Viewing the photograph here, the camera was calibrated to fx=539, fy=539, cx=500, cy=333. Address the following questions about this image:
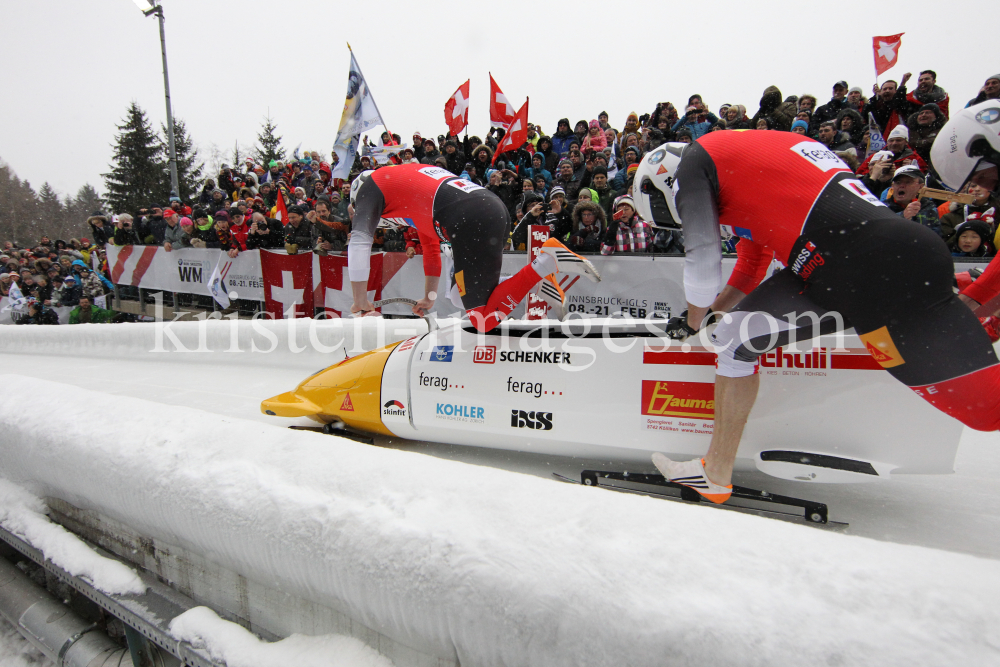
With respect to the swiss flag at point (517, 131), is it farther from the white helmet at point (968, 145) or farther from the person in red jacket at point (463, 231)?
the white helmet at point (968, 145)

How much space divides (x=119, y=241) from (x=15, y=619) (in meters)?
8.80

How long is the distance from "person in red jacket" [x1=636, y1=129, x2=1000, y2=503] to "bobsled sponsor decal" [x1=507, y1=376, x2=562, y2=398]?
0.49 m

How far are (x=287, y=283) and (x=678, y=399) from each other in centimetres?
598

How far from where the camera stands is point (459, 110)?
8.50 m

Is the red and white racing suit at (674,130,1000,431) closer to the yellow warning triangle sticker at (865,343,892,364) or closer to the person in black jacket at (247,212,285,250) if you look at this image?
the yellow warning triangle sticker at (865,343,892,364)

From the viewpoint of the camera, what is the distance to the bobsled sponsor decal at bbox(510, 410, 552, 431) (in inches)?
86.4

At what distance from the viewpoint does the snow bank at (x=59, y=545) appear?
161cm

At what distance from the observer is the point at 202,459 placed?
154 centimetres

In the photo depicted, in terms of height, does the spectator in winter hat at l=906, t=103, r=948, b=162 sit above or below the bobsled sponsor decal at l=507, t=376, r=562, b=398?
above

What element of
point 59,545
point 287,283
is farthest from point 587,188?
point 59,545

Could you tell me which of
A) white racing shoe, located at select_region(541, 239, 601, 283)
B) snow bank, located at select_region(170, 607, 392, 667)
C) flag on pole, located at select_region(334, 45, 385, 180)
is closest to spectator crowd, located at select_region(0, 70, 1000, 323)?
flag on pole, located at select_region(334, 45, 385, 180)

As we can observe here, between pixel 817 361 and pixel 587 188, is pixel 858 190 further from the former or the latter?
pixel 587 188

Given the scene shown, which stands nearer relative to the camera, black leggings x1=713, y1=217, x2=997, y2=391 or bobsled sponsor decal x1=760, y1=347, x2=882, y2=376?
black leggings x1=713, y1=217, x2=997, y2=391

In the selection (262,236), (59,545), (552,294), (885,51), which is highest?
(885,51)
